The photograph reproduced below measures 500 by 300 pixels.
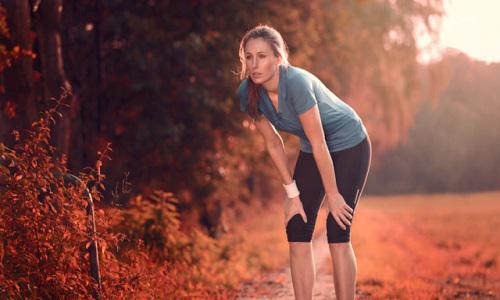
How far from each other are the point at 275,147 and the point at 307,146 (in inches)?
8.0

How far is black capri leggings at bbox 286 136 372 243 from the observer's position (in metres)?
3.83

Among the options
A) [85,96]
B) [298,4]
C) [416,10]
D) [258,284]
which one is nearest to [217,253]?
[258,284]

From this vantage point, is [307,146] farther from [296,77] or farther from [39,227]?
[39,227]

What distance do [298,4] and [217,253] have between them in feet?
14.6

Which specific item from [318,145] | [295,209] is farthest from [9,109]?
[318,145]

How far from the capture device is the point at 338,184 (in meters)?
3.83

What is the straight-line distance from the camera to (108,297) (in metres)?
4.02

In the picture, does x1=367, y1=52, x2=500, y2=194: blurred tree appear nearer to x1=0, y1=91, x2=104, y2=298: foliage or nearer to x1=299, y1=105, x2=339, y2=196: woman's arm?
x1=299, y1=105, x2=339, y2=196: woman's arm

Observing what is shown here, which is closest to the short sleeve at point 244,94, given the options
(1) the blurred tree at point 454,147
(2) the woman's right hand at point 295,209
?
(2) the woman's right hand at point 295,209

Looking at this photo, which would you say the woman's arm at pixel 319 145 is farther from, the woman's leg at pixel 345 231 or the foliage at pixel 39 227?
the foliage at pixel 39 227

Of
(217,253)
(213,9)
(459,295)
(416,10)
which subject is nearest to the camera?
(459,295)

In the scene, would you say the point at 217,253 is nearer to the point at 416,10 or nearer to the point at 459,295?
the point at 459,295

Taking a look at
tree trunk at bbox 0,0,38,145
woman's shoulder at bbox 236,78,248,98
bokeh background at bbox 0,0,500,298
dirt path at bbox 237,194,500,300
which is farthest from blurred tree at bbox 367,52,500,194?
woman's shoulder at bbox 236,78,248,98

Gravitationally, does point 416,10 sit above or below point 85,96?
above
